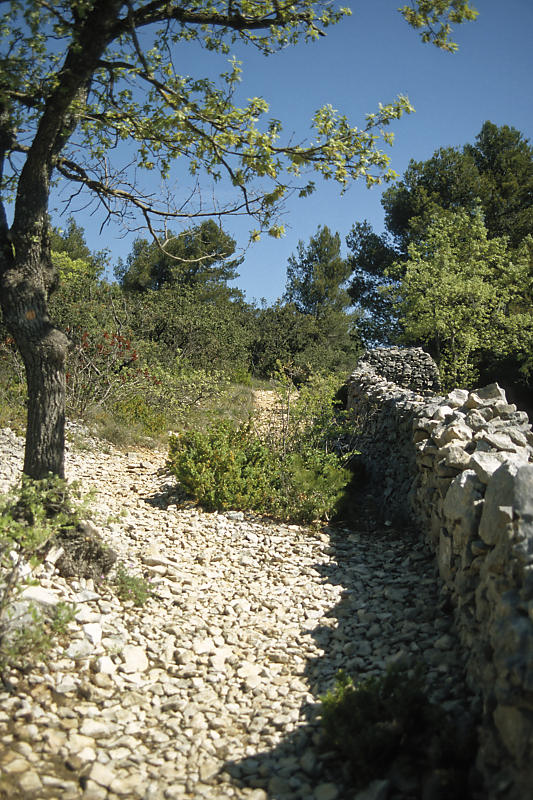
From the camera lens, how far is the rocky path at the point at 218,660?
2559 mm

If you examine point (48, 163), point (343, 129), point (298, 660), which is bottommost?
point (298, 660)

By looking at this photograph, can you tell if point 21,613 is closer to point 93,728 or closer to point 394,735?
point 93,728

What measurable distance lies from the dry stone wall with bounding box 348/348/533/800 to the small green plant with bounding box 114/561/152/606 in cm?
212

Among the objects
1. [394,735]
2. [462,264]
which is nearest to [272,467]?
[394,735]

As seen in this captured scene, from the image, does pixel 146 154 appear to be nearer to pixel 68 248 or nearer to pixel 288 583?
pixel 288 583

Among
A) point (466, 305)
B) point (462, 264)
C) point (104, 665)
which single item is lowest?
point (104, 665)

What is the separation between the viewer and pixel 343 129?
430cm

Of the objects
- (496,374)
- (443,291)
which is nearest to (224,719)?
(443,291)

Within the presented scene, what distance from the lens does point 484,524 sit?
3.04 m

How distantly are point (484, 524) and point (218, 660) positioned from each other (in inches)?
71.8

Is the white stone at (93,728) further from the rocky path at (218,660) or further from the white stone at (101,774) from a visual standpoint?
the white stone at (101,774)

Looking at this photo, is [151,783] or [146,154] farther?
[146,154]

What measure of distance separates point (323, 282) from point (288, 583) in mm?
22791

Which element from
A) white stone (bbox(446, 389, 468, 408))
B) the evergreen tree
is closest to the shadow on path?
white stone (bbox(446, 389, 468, 408))
